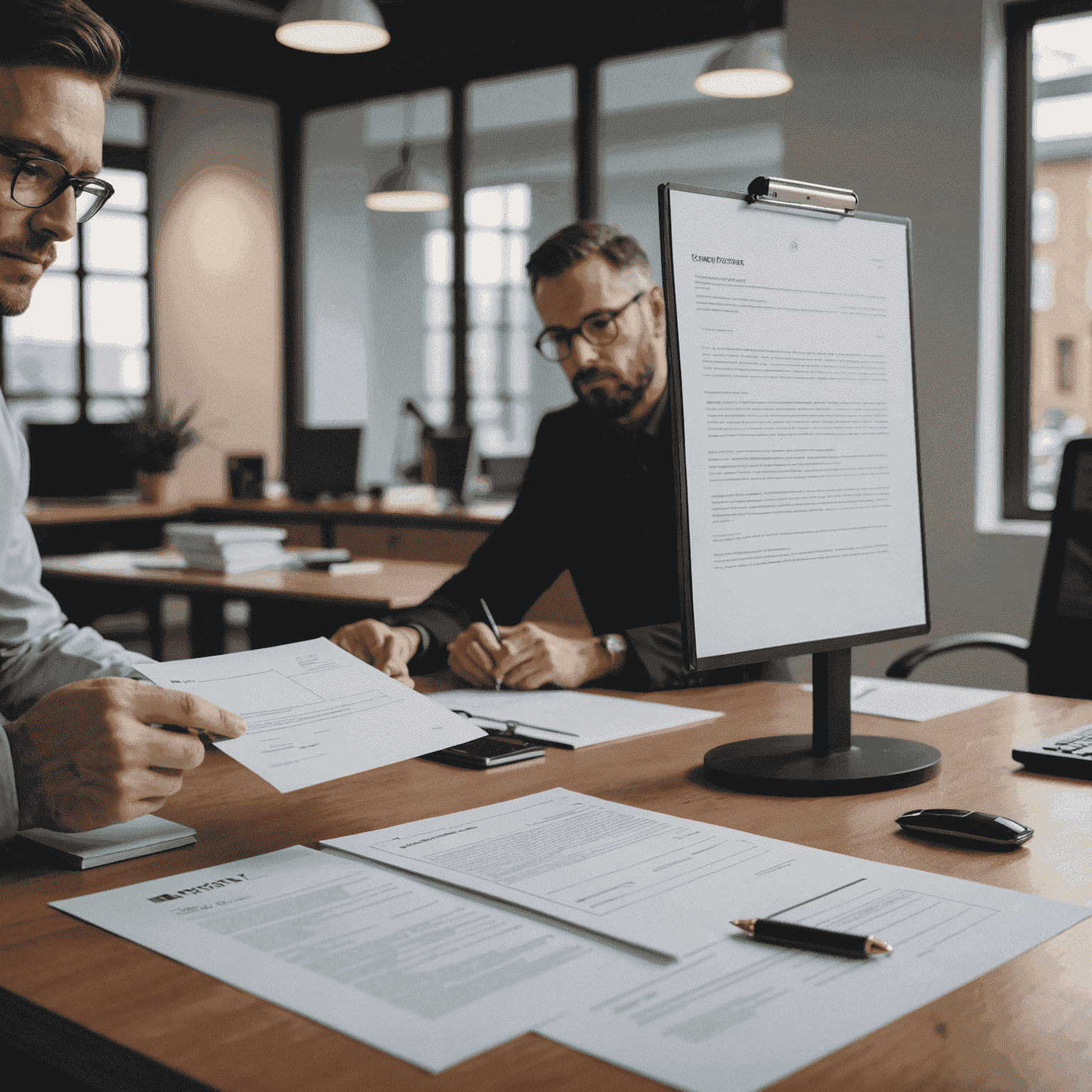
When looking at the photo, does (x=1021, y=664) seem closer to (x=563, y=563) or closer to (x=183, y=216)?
(x=563, y=563)

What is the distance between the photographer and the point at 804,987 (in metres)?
0.71

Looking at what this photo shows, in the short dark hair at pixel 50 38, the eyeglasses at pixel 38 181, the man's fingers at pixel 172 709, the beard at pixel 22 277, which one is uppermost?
the short dark hair at pixel 50 38

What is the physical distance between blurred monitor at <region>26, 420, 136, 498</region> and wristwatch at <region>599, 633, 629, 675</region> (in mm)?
5007

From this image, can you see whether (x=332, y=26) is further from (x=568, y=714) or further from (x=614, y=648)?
(x=568, y=714)

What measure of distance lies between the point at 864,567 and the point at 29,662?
0.94 metres

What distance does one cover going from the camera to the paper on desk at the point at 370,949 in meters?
0.67

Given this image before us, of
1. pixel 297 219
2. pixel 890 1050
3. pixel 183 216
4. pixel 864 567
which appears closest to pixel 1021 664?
pixel 864 567

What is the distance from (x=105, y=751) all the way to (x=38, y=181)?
65 cm

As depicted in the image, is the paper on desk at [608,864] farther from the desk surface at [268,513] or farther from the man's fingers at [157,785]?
the desk surface at [268,513]

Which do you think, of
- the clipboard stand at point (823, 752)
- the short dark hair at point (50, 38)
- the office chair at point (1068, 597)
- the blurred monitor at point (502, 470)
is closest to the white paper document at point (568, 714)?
the clipboard stand at point (823, 752)

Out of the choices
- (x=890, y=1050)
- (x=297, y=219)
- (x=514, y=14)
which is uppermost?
(x=514, y=14)

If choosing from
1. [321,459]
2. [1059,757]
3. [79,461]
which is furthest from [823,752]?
[79,461]

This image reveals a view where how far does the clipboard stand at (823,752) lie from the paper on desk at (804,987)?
0.26 meters

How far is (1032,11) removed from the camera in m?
4.43
